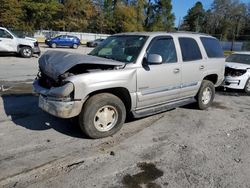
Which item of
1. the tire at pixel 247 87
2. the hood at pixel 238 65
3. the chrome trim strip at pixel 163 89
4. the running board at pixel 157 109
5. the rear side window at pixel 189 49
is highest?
the rear side window at pixel 189 49

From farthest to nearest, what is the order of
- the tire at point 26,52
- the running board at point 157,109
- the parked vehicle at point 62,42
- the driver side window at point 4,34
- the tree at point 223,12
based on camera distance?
the tree at point 223,12
the parked vehicle at point 62,42
the tire at point 26,52
the driver side window at point 4,34
the running board at point 157,109

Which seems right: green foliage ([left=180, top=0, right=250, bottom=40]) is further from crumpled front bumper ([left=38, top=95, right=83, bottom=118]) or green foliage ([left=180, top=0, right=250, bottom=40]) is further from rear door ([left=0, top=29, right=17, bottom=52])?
crumpled front bumper ([left=38, top=95, right=83, bottom=118])

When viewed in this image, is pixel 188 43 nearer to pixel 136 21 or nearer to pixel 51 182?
pixel 51 182

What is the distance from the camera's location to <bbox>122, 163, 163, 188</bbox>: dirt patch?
3547mm

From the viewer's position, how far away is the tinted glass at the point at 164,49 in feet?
18.0

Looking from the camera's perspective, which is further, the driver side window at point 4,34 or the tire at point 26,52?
the tire at point 26,52

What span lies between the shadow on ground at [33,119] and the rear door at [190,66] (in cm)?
253

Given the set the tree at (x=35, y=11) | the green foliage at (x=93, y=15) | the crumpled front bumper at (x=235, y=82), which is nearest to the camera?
the crumpled front bumper at (x=235, y=82)

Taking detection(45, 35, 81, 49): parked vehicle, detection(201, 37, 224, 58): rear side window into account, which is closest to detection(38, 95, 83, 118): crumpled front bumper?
detection(201, 37, 224, 58): rear side window

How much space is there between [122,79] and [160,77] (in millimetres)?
961

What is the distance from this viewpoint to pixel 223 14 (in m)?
89.8

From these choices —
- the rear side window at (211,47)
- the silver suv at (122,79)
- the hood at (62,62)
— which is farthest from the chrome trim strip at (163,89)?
the rear side window at (211,47)

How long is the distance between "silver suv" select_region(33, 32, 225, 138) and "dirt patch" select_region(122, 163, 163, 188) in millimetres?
1230

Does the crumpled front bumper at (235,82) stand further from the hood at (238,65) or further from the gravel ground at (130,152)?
the gravel ground at (130,152)
